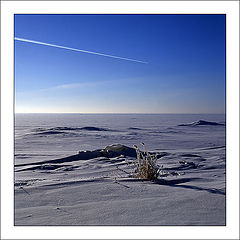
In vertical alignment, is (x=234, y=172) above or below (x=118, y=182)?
above

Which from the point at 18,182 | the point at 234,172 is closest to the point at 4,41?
the point at 18,182

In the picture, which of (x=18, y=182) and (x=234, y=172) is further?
(x=18, y=182)

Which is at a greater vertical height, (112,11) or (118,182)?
(112,11)

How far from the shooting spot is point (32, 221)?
197 cm

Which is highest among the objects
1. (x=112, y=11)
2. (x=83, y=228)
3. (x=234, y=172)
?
(x=112, y=11)

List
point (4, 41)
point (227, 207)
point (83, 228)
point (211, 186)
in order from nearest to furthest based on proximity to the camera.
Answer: point (83, 228) < point (227, 207) < point (4, 41) < point (211, 186)

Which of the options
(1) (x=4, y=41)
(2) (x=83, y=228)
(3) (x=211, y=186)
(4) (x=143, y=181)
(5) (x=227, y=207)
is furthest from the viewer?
(4) (x=143, y=181)

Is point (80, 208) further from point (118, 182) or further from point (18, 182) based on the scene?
point (18, 182)

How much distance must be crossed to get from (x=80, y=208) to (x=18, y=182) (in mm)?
1392

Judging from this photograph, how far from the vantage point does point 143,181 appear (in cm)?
310

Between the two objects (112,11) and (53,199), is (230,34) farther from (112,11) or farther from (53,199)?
(53,199)

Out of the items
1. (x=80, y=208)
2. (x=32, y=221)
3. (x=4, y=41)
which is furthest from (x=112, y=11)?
(x=32, y=221)

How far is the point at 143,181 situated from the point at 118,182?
1.09 feet

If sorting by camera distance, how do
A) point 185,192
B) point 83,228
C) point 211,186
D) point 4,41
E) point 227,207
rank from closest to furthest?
1. point 83,228
2. point 227,207
3. point 4,41
4. point 185,192
5. point 211,186
